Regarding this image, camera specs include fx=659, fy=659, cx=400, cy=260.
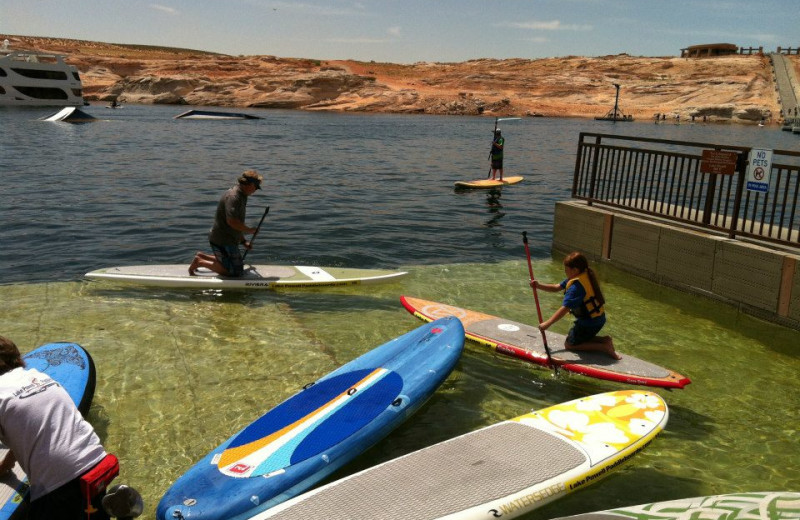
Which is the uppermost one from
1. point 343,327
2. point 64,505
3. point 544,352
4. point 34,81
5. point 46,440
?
point 34,81

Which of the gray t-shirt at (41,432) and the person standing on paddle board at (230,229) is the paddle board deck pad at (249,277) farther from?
the gray t-shirt at (41,432)

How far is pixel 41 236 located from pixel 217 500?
46.6ft

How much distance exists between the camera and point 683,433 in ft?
22.5

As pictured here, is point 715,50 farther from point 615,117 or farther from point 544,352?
point 544,352

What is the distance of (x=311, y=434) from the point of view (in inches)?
226

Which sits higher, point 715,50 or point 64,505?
point 715,50

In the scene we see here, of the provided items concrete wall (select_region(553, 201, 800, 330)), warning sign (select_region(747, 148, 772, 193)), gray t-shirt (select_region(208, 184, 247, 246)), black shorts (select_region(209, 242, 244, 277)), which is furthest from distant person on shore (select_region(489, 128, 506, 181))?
gray t-shirt (select_region(208, 184, 247, 246))

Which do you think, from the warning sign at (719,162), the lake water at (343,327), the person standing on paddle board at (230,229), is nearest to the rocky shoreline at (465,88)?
the lake water at (343,327)

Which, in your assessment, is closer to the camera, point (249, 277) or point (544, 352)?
point (544, 352)

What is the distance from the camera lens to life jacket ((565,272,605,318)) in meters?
7.55

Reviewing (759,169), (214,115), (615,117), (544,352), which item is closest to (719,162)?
(759,169)

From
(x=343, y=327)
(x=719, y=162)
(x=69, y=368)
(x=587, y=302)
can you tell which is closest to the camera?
(x=69, y=368)

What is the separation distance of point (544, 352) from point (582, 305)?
0.84 m

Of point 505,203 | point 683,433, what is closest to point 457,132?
point 505,203
